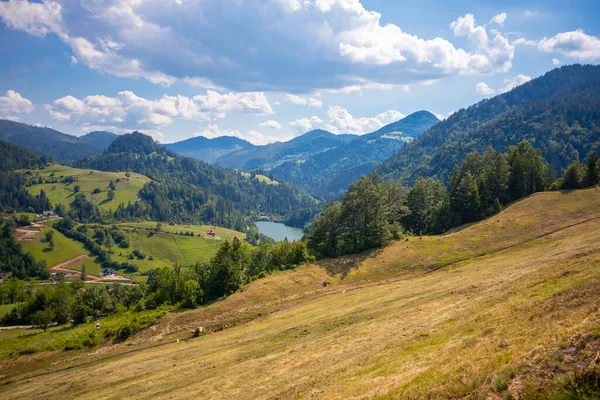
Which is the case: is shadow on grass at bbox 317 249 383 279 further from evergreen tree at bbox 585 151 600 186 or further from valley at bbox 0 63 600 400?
evergreen tree at bbox 585 151 600 186

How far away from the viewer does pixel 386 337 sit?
2677 centimetres

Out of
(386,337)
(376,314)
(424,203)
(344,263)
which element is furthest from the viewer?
(424,203)

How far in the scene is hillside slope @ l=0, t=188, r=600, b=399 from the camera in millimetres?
14765

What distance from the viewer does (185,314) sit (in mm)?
52094

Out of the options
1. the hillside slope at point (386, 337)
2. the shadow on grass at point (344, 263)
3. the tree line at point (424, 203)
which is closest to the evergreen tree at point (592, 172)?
the tree line at point (424, 203)

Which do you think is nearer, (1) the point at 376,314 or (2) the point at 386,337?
(2) the point at 386,337

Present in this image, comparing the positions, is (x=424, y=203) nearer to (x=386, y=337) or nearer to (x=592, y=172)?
(x=592, y=172)

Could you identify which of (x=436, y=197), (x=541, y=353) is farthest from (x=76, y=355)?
(x=436, y=197)

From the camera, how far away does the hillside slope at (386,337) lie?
14765 mm

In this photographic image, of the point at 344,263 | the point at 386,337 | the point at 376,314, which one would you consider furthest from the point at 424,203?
the point at 386,337

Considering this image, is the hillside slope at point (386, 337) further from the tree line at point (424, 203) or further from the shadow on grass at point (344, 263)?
the tree line at point (424, 203)

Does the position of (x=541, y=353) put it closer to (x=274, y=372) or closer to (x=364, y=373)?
(x=364, y=373)

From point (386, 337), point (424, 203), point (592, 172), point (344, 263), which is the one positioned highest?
point (592, 172)

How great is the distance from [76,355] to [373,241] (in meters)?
56.4
